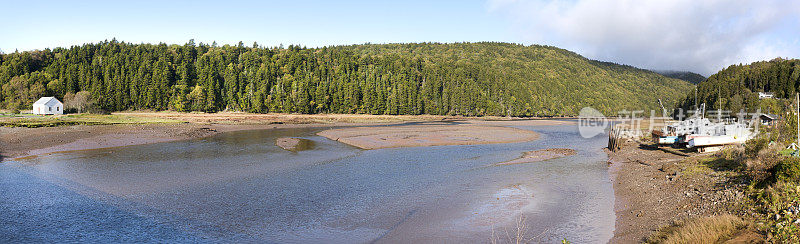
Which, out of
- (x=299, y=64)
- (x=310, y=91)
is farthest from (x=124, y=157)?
(x=299, y=64)

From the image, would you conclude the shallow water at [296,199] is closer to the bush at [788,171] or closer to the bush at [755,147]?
the bush at [788,171]

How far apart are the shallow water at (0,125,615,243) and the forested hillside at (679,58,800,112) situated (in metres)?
88.1

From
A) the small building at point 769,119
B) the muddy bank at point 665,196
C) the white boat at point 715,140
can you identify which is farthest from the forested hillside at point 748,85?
the muddy bank at point 665,196

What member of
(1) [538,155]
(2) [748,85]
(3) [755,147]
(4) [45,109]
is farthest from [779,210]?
(2) [748,85]

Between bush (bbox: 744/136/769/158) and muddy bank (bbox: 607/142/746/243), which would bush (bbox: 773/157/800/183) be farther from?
bush (bbox: 744/136/769/158)

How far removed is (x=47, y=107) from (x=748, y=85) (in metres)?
168

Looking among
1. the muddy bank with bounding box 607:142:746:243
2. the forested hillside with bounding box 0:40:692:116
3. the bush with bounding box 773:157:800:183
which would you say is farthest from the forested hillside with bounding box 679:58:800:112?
the bush with bounding box 773:157:800:183

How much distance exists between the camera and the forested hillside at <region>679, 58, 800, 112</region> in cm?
9475

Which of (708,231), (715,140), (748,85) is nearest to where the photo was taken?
(708,231)

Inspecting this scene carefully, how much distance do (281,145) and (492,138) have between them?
2566 centimetres

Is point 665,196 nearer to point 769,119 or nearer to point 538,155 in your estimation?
point 538,155

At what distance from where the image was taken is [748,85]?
379 feet

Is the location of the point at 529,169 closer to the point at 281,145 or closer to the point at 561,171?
the point at 561,171

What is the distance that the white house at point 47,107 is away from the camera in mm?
75650
